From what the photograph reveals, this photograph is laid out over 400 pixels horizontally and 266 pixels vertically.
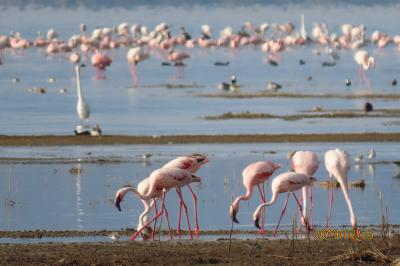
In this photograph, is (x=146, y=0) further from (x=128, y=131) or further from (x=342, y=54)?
(x=128, y=131)

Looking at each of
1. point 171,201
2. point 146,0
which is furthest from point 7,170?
point 146,0

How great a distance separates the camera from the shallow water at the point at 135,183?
14727 millimetres

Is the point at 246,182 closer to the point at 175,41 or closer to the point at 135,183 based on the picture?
the point at 135,183

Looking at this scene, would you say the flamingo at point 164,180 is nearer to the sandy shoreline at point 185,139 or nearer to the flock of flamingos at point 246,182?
the flock of flamingos at point 246,182

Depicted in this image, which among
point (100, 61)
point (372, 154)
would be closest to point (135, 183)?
point (372, 154)

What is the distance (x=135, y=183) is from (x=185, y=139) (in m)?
6.33

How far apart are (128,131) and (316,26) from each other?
56.9 metres

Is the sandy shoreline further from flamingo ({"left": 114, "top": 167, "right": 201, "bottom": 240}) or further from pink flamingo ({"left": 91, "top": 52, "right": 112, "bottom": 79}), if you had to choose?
pink flamingo ({"left": 91, "top": 52, "right": 112, "bottom": 79})

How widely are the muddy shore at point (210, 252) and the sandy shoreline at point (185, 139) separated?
11.0 m

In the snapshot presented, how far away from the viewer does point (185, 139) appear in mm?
24031

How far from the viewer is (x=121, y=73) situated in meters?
49.7

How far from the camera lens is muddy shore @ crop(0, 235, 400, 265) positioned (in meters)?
11.3

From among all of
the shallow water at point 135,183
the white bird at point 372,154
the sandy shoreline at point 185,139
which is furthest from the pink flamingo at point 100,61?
the white bird at point 372,154

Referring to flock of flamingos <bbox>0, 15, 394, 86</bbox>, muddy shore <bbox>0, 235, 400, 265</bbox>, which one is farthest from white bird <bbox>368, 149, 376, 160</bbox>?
flock of flamingos <bbox>0, 15, 394, 86</bbox>
